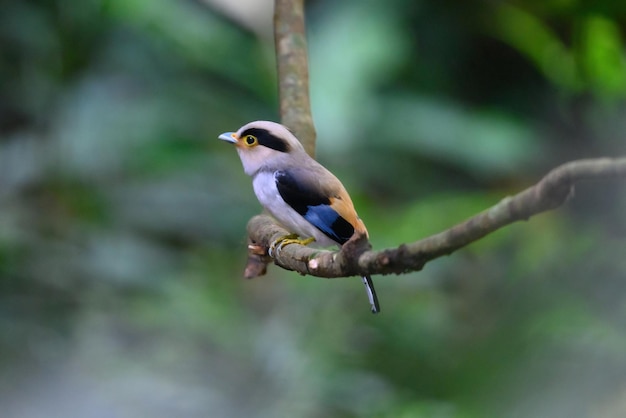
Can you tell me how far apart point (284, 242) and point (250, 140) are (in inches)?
15.7

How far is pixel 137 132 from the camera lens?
14.1 ft

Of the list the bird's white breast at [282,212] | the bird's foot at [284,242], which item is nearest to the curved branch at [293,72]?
the bird's white breast at [282,212]

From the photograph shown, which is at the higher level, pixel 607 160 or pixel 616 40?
pixel 616 40

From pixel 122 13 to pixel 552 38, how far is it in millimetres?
2304

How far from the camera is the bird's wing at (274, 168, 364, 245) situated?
5.72 feet

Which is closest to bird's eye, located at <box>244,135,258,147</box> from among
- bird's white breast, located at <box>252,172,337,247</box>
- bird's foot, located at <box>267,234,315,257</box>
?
bird's white breast, located at <box>252,172,337,247</box>

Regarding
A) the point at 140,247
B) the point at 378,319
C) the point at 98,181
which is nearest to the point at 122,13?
the point at 98,181

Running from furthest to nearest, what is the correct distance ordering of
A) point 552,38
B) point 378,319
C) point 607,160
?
1. point 552,38
2. point 378,319
3. point 607,160

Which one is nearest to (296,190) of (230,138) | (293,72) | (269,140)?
(269,140)

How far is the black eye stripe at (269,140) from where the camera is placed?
1998 mm

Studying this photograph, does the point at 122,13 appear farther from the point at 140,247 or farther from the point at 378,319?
the point at 378,319

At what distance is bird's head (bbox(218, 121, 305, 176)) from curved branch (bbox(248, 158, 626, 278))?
0.69 m

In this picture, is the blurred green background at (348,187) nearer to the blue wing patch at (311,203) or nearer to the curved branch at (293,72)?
the curved branch at (293,72)

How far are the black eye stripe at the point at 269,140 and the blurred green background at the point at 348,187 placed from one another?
1.21 m
